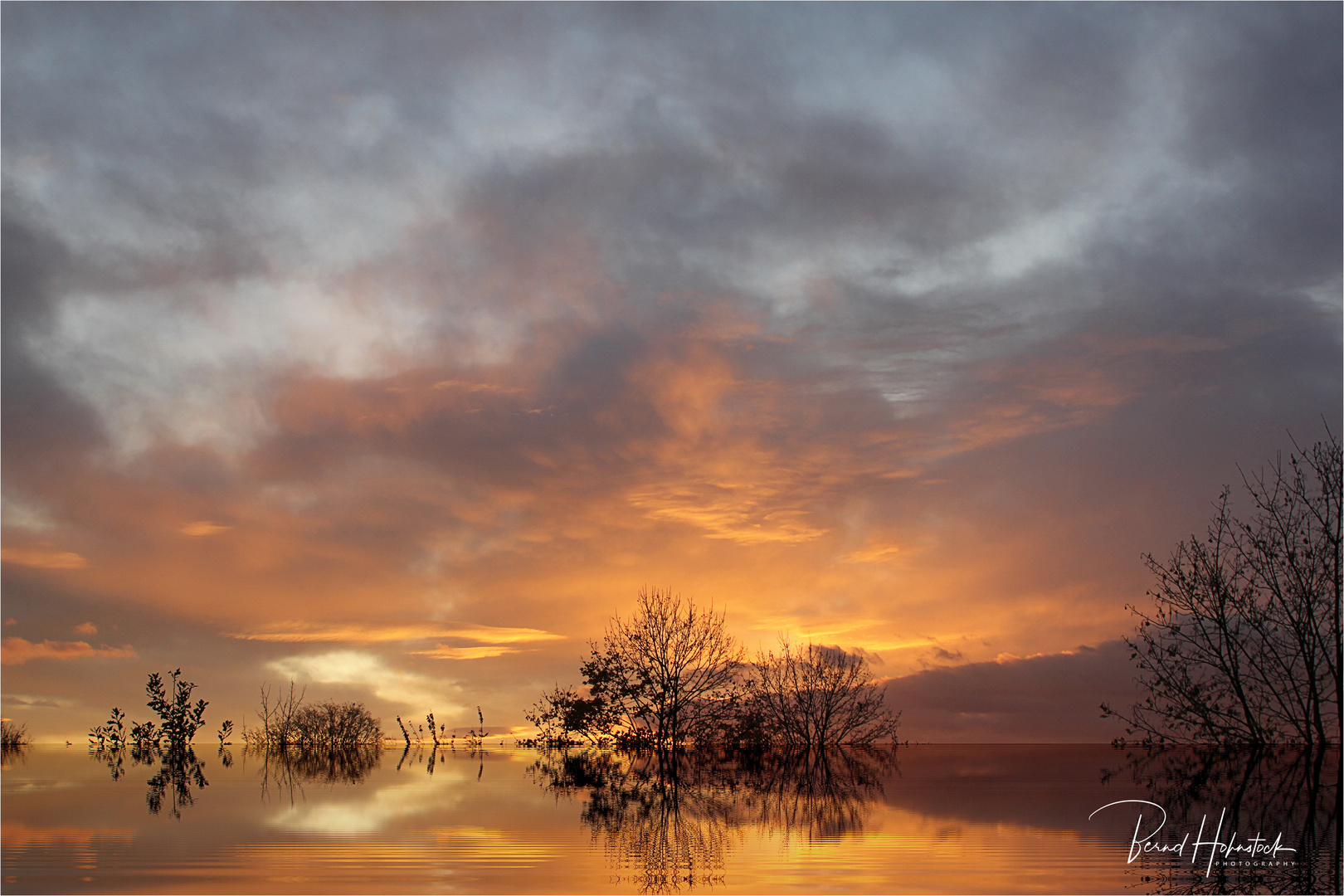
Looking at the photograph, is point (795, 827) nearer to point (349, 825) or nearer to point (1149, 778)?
point (349, 825)

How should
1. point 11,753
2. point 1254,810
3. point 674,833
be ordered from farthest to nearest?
point 11,753 → point 1254,810 → point 674,833

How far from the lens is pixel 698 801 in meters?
18.4

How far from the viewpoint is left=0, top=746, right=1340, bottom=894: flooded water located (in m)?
10.2

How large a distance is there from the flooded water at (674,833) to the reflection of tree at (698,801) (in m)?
0.07

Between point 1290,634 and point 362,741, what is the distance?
42949mm

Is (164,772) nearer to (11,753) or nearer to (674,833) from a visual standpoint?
(674,833)

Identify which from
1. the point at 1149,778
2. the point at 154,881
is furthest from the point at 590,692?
the point at 154,881

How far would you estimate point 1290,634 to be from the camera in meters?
27.9

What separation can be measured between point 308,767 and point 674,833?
21790 mm

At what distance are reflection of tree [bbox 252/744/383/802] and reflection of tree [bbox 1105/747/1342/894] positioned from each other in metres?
15.7
